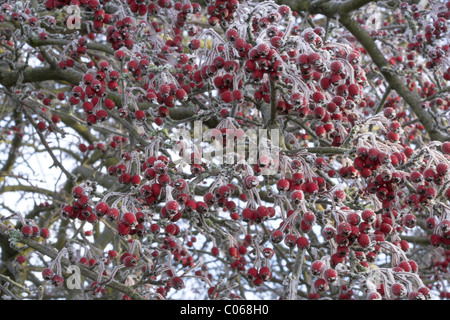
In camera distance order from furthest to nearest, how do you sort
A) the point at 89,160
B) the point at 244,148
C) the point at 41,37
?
1. the point at 89,160
2. the point at 41,37
3. the point at 244,148

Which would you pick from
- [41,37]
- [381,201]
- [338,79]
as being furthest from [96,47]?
[381,201]

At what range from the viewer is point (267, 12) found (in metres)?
2.65

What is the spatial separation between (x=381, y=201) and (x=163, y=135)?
1394 millimetres

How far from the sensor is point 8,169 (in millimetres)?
7004
